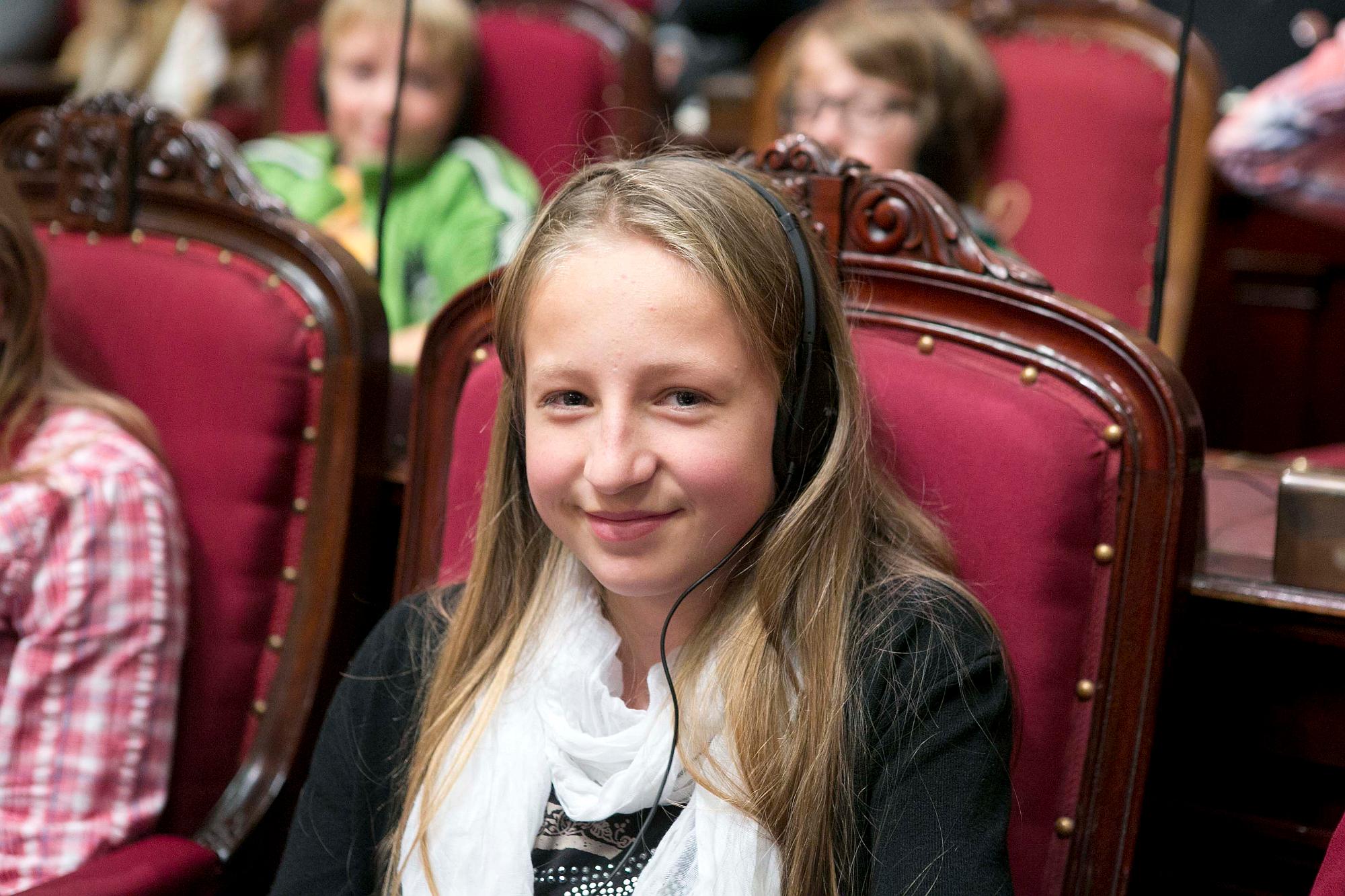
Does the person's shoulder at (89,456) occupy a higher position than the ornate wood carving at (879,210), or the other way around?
the ornate wood carving at (879,210)

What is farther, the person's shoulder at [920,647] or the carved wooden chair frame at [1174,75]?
the carved wooden chair frame at [1174,75]

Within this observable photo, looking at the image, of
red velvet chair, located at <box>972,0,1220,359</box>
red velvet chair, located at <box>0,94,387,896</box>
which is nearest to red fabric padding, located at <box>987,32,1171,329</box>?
red velvet chair, located at <box>972,0,1220,359</box>

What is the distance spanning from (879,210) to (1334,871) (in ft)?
1.57

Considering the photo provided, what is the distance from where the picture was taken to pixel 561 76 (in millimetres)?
1850

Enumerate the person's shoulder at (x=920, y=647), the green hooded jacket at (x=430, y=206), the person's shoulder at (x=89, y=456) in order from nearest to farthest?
the person's shoulder at (x=920, y=647) < the person's shoulder at (x=89, y=456) < the green hooded jacket at (x=430, y=206)

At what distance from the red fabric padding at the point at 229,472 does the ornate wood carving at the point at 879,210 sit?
0.41 meters

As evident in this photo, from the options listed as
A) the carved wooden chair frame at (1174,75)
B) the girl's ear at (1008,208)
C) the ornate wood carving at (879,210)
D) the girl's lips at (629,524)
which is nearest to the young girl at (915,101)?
the girl's ear at (1008,208)

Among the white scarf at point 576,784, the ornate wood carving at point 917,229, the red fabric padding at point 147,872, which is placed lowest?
the red fabric padding at point 147,872

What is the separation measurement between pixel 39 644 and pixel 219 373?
0.83 ft

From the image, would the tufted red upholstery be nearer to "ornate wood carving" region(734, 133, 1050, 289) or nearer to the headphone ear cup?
"ornate wood carving" region(734, 133, 1050, 289)

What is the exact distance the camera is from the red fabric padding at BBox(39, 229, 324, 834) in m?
1.10

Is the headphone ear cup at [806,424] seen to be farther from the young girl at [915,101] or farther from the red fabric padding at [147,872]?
the young girl at [915,101]

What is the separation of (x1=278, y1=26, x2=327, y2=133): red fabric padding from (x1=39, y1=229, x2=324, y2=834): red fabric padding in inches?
36.8

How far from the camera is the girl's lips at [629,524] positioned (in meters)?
0.74
